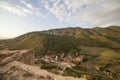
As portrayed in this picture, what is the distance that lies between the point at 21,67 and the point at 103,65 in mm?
101508

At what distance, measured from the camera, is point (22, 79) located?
23.0 ft

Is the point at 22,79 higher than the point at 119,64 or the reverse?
higher

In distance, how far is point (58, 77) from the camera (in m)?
7.00

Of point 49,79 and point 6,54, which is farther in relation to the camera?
point 6,54

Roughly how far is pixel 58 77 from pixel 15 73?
2225mm

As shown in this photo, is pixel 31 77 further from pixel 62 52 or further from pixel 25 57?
pixel 62 52

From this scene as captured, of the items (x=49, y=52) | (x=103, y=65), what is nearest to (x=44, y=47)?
(x=49, y=52)

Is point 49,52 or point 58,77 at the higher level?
point 58,77

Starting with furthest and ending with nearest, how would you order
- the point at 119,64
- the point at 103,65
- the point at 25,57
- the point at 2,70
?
the point at 119,64 → the point at 103,65 → the point at 25,57 → the point at 2,70

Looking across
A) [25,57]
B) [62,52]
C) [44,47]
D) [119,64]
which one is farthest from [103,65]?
[25,57]

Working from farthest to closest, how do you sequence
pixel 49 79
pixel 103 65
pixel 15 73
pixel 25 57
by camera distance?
pixel 103 65 → pixel 25 57 → pixel 15 73 → pixel 49 79

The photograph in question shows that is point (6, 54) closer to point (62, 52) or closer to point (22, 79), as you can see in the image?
point (22, 79)

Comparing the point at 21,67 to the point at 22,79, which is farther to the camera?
the point at 21,67

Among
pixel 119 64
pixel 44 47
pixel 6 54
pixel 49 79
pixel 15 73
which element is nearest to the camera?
pixel 49 79
